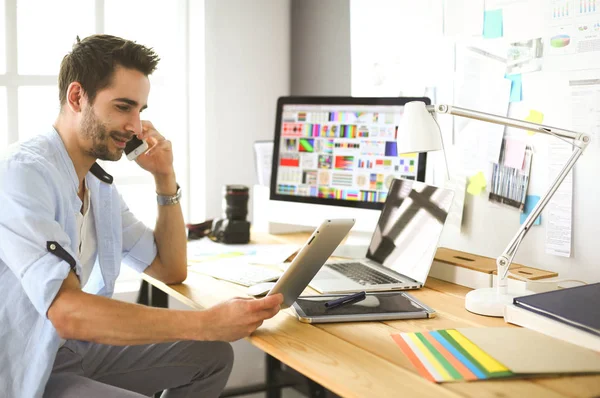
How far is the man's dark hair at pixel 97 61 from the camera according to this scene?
1.64m

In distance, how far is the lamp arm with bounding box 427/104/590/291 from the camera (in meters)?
1.45

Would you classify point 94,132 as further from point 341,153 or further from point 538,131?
point 538,131

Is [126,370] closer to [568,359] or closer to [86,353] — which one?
[86,353]

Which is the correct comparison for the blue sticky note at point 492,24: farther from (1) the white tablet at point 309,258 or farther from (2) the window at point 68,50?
(2) the window at point 68,50

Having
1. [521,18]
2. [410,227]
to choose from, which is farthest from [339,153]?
[521,18]

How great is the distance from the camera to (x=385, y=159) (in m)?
2.05

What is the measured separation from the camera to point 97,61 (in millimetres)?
1651

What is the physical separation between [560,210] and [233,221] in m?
1.07

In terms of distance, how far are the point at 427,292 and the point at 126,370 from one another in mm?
813

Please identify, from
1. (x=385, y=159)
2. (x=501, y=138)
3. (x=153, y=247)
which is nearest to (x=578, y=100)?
(x=501, y=138)

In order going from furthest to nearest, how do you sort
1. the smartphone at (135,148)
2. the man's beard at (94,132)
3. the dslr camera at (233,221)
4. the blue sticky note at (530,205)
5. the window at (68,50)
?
the window at (68,50) < the dslr camera at (233,221) < the smartphone at (135,148) < the blue sticky note at (530,205) < the man's beard at (94,132)

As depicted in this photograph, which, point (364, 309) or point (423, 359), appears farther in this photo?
point (364, 309)

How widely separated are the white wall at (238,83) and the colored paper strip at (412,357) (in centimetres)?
173

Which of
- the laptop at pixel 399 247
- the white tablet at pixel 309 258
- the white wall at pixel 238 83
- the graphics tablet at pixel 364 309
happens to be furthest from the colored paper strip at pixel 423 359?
the white wall at pixel 238 83
